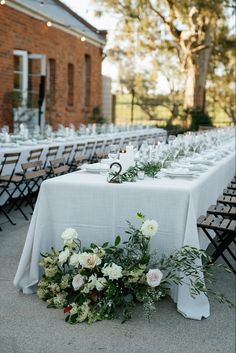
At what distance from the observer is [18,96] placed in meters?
14.4

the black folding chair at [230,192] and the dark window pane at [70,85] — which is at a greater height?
the dark window pane at [70,85]

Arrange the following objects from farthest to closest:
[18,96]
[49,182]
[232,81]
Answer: [232,81], [18,96], [49,182]

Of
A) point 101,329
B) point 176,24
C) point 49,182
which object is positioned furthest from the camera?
point 176,24

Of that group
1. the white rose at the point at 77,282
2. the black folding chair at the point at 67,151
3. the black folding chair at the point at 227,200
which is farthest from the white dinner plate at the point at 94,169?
the black folding chair at the point at 67,151

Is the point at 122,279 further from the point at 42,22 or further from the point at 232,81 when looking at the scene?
the point at 232,81

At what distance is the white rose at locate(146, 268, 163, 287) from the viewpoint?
3.99 meters

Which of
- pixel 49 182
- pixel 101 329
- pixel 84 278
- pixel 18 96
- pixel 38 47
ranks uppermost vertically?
pixel 38 47

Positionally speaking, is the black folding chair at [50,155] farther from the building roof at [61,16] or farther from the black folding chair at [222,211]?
the building roof at [61,16]

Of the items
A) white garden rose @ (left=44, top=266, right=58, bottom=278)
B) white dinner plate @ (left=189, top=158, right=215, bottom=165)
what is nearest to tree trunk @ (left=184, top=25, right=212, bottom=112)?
white dinner plate @ (left=189, top=158, right=215, bottom=165)

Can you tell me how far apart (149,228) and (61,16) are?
55.9ft

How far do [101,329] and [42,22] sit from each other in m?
14.0

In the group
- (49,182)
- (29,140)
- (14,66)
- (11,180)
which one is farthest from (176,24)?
(49,182)

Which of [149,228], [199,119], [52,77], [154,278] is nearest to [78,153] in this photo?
[149,228]

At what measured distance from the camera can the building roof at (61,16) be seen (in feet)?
49.4
